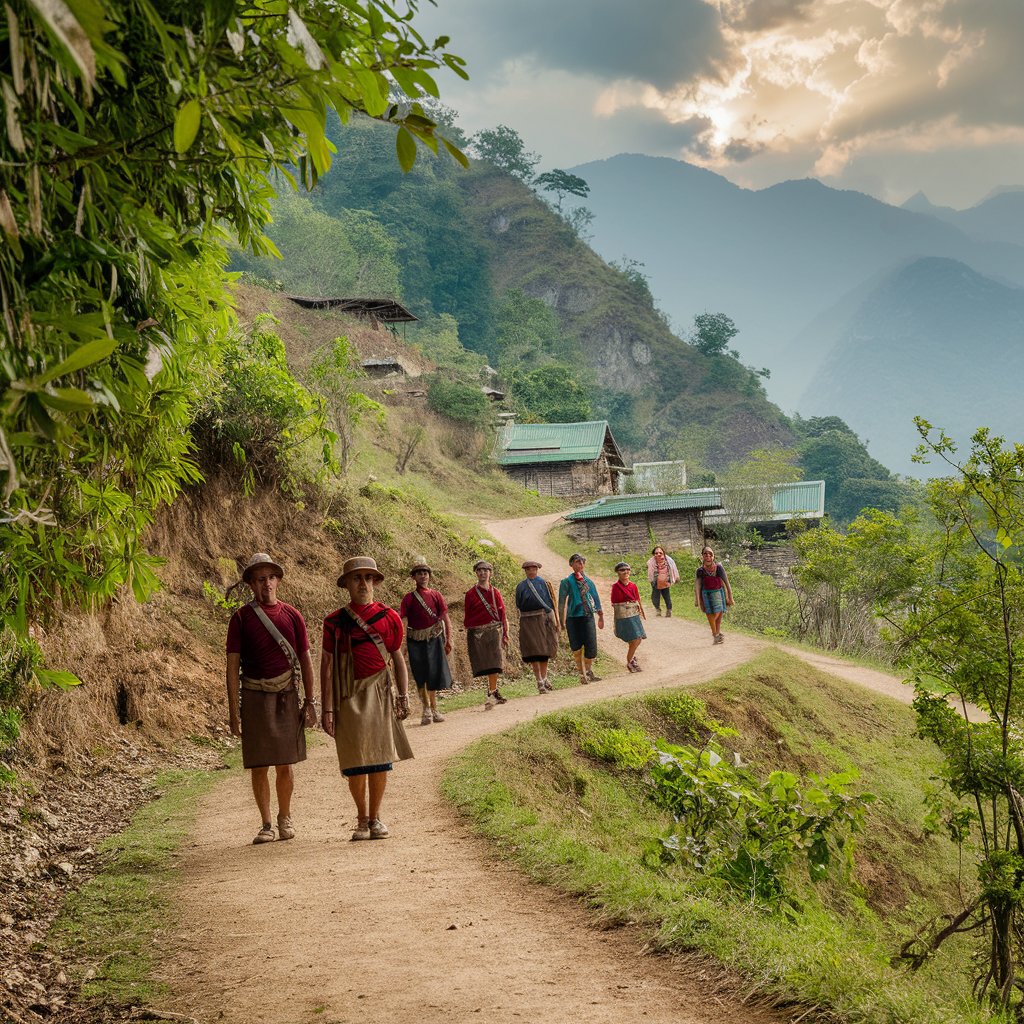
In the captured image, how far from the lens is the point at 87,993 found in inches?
166

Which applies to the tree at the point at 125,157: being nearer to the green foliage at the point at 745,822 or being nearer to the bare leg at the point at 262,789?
the bare leg at the point at 262,789

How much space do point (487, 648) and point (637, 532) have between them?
2506 centimetres

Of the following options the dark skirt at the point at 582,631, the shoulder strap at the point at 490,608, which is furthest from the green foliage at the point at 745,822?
the dark skirt at the point at 582,631

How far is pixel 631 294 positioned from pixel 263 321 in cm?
8524

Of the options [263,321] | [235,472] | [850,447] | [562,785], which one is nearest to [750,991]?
[562,785]

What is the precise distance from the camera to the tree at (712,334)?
94438mm

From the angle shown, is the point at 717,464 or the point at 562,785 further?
the point at 717,464

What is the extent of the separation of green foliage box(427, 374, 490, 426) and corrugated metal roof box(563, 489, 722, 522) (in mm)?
13278

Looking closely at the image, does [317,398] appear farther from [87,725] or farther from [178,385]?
[178,385]

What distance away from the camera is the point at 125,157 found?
8.30 ft

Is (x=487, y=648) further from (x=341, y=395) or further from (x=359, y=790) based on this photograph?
(x=341, y=395)

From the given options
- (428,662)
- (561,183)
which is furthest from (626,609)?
(561,183)

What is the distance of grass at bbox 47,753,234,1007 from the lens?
14.3ft

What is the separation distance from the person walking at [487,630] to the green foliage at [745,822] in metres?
5.89
